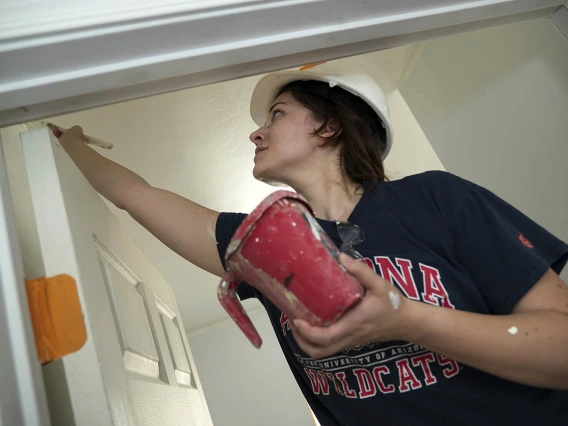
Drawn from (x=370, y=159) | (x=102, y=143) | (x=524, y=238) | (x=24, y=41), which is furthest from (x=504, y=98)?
(x=24, y=41)

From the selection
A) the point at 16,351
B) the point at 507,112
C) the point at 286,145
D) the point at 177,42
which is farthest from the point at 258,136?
the point at 507,112

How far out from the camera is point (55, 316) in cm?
65

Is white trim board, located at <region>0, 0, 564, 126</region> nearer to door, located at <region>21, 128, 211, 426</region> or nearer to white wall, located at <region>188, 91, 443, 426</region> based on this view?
door, located at <region>21, 128, 211, 426</region>

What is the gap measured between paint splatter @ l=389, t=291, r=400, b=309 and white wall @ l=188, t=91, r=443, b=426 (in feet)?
11.2

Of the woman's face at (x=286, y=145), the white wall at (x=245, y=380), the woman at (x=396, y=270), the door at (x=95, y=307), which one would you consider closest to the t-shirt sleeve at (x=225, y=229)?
the woman at (x=396, y=270)

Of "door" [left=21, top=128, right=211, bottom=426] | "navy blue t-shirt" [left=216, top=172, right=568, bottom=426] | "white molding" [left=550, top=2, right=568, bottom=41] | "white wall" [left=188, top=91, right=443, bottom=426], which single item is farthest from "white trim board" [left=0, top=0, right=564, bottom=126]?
"white wall" [left=188, top=91, right=443, bottom=426]

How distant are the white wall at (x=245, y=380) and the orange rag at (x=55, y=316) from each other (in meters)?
3.34

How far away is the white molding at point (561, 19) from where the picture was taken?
1042 mm

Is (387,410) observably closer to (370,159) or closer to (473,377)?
(473,377)

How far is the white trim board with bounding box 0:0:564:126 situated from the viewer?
66 cm

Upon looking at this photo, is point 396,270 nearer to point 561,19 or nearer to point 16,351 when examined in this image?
point 16,351

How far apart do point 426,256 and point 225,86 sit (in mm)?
995

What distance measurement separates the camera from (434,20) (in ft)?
2.86

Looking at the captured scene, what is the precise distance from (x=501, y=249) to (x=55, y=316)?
692 millimetres
